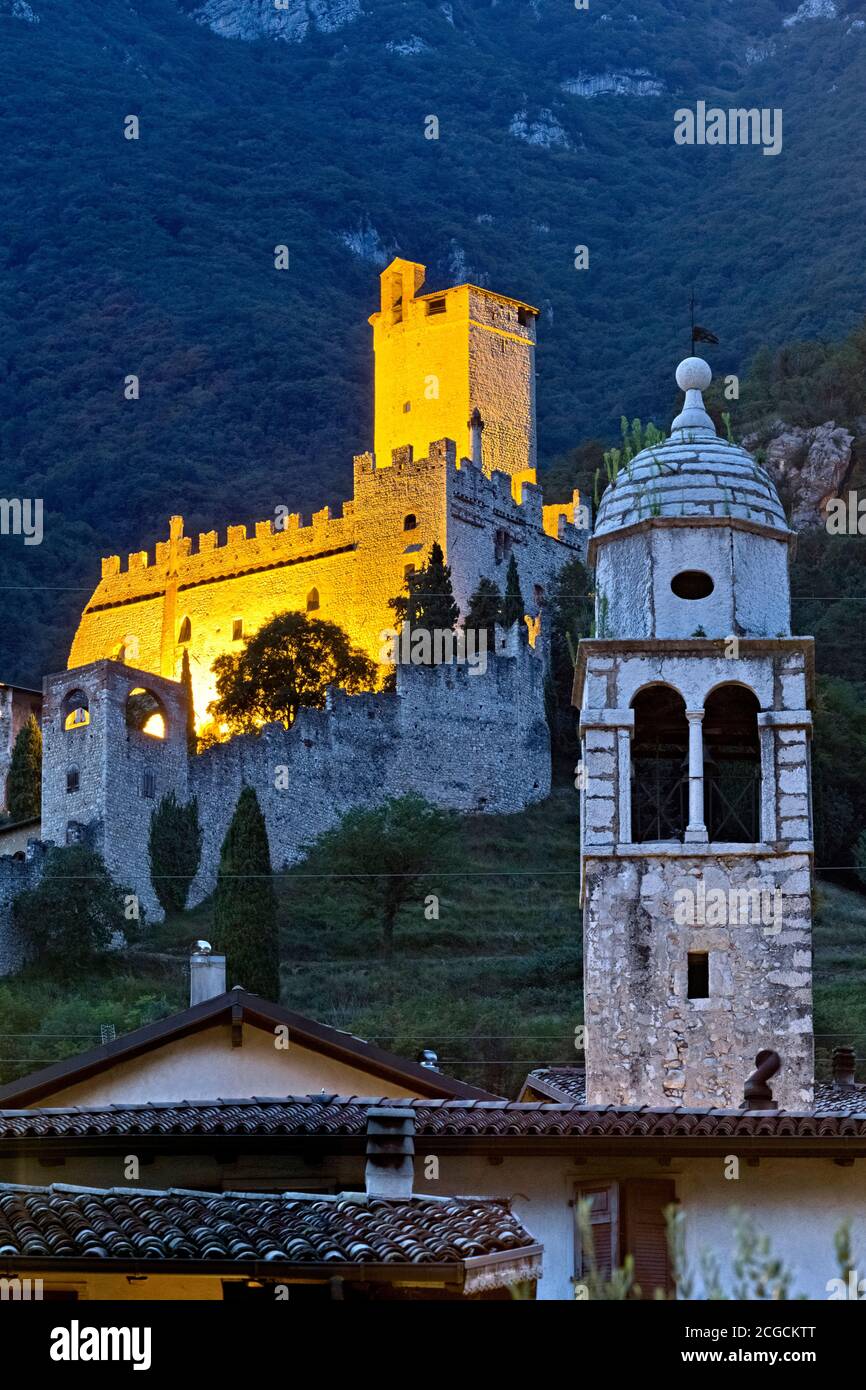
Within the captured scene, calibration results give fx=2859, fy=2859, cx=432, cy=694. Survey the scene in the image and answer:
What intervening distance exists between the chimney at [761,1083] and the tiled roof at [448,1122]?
246cm

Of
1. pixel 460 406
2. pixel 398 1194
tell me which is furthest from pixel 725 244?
pixel 398 1194

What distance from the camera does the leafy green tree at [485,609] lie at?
80.5m

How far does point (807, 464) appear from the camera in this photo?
98.9 metres

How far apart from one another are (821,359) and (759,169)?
1768 inches

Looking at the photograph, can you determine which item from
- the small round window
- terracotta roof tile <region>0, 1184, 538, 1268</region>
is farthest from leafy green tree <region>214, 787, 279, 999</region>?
terracotta roof tile <region>0, 1184, 538, 1268</region>

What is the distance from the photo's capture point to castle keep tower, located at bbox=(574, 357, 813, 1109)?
86.0 ft

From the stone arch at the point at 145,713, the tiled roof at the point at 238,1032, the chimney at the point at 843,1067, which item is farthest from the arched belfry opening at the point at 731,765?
the stone arch at the point at 145,713

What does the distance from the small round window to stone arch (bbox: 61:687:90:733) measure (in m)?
43.7

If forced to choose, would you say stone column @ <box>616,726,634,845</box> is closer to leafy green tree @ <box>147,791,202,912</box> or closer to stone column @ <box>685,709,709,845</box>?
stone column @ <box>685,709,709,845</box>

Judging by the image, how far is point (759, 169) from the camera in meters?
152

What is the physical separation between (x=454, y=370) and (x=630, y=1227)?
263 feet
